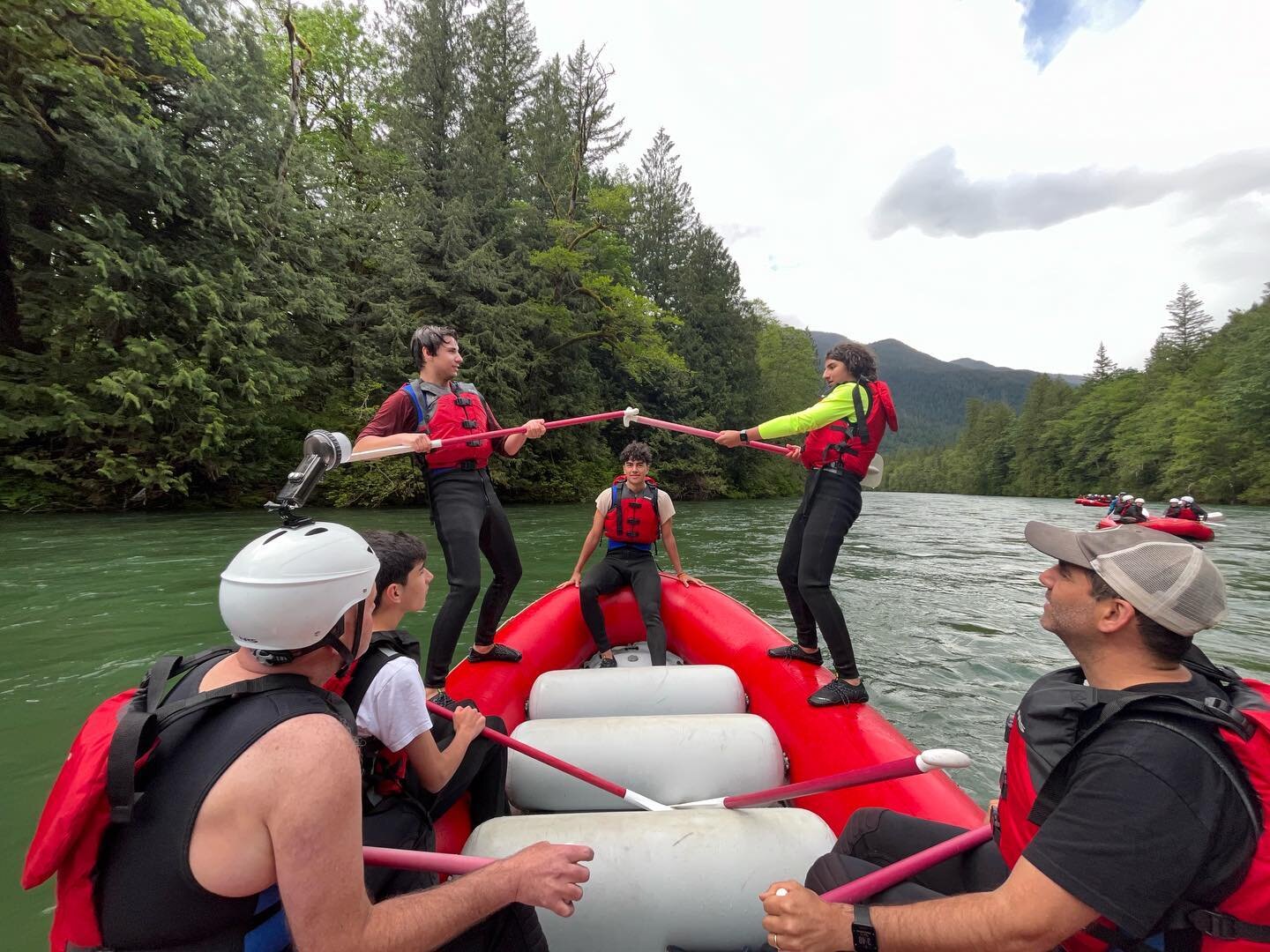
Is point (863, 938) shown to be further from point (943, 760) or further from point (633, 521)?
point (633, 521)

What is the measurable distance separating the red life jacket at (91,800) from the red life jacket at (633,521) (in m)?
3.40

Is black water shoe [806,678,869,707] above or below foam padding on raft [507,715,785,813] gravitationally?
above

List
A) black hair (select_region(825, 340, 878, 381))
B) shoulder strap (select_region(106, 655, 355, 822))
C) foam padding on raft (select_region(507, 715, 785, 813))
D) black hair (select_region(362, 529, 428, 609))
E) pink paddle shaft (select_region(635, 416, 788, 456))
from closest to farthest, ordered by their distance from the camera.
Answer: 1. shoulder strap (select_region(106, 655, 355, 822))
2. black hair (select_region(362, 529, 428, 609))
3. foam padding on raft (select_region(507, 715, 785, 813))
4. black hair (select_region(825, 340, 878, 381))
5. pink paddle shaft (select_region(635, 416, 788, 456))

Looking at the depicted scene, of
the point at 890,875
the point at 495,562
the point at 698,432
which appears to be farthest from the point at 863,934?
the point at 698,432

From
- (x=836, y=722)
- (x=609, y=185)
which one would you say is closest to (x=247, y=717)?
(x=836, y=722)

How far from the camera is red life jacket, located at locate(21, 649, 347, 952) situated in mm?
901

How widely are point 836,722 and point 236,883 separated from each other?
219cm

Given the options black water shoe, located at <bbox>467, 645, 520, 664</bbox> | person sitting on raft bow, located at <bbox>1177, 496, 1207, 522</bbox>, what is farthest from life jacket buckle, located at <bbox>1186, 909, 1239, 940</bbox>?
person sitting on raft bow, located at <bbox>1177, 496, 1207, 522</bbox>

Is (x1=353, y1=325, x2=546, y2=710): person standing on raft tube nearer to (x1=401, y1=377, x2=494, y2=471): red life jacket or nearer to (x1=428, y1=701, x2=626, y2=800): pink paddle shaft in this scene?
(x1=401, y1=377, x2=494, y2=471): red life jacket

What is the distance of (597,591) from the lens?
416cm

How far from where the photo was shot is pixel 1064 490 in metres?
50.6

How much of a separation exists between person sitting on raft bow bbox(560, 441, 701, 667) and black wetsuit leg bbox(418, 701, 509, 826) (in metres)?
2.01

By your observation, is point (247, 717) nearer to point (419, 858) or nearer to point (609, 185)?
point (419, 858)

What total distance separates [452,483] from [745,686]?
1963mm
